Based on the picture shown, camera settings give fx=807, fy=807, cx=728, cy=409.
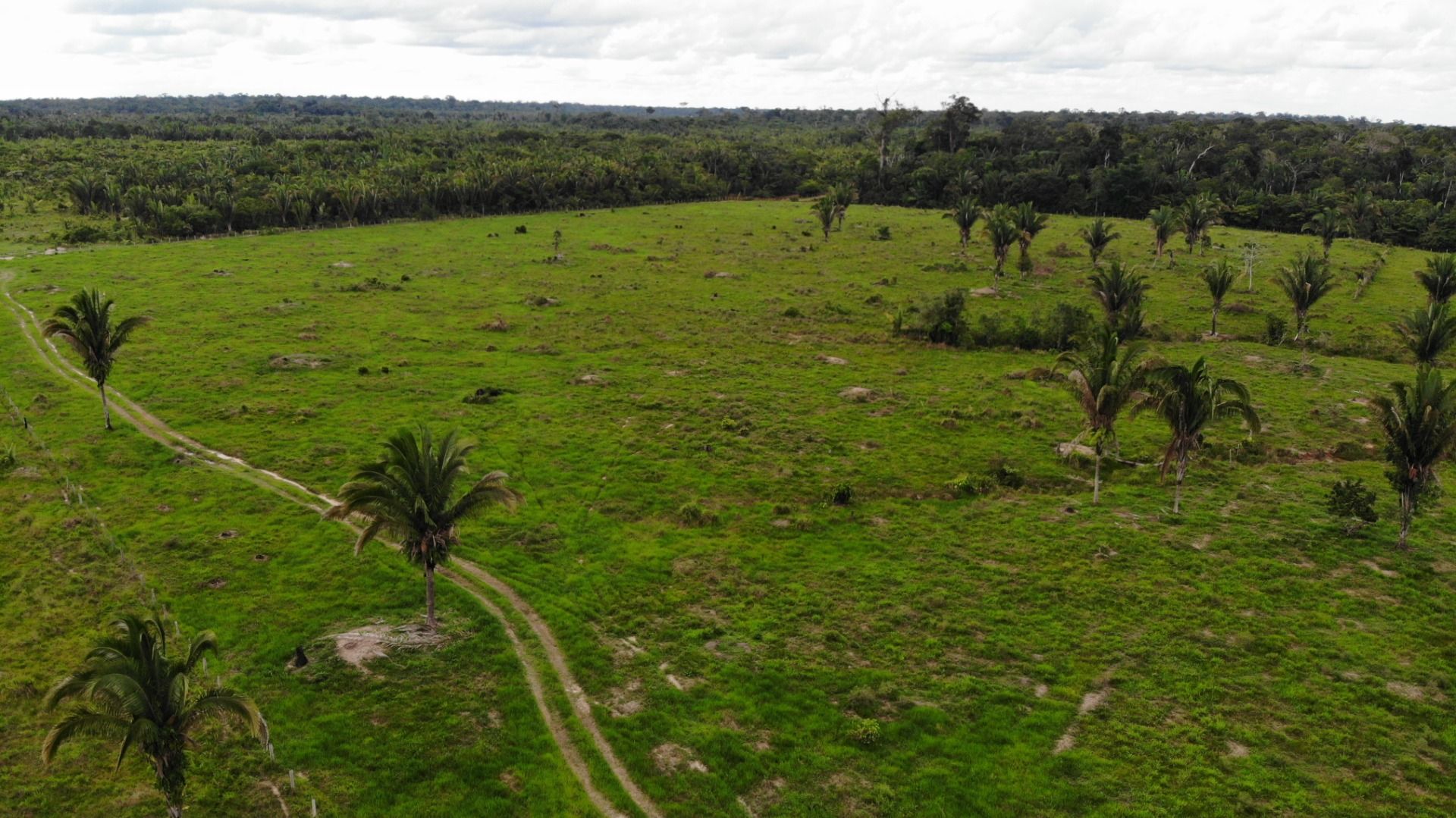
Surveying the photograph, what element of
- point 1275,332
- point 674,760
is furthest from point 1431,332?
point 674,760

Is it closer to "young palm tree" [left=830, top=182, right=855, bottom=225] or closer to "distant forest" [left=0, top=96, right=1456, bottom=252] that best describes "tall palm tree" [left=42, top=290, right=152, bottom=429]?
"distant forest" [left=0, top=96, right=1456, bottom=252]

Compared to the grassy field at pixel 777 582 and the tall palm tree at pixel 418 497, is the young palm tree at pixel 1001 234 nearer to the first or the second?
the grassy field at pixel 777 582

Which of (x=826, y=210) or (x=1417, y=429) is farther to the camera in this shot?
(x=826, y=210)

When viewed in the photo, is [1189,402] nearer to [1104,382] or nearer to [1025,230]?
[1104,382]

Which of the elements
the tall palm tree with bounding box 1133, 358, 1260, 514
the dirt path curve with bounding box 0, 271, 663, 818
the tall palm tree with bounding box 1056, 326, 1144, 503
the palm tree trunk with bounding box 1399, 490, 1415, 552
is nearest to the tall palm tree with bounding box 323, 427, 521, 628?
the dirt path curve with bounding box 0, 271, 663, 818

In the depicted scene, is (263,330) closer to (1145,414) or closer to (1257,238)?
(1145,414)

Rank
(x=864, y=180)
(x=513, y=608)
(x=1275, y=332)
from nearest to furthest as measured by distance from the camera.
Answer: (x=513, y=608) < (x=1275, y=332) < (x=864, y=180)

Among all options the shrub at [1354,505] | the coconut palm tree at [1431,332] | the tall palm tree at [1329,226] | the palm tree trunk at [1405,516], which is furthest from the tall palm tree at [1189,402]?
the tall palm tree at [1329,226]
